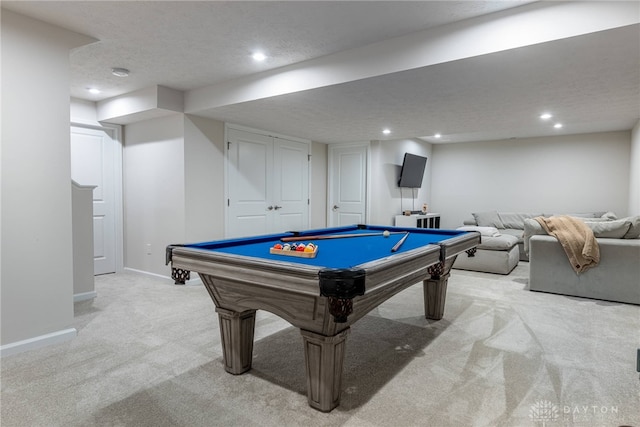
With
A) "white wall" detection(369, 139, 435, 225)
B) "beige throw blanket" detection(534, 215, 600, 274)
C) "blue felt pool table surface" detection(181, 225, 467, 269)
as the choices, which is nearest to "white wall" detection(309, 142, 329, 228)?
"white wall" detection(369, 139, 435, 225)

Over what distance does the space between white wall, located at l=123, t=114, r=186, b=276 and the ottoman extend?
3970 mm

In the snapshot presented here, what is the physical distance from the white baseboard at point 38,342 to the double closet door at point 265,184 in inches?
92.4

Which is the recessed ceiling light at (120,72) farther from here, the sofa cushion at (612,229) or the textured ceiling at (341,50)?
the sofa cushion at (612,229)

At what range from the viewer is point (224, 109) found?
4.06m

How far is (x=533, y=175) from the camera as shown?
7.27 meters

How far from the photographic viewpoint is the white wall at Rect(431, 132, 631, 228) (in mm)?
6531

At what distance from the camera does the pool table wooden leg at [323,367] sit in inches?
68.7

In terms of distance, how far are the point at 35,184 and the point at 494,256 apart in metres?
5.21

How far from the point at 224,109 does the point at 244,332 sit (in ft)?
9.12

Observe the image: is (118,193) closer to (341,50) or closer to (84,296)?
(84,296)

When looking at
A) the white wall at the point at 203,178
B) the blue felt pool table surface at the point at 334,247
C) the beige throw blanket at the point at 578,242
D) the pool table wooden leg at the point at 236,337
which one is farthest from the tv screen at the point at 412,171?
the pool table wooden leg at the point at 236,337

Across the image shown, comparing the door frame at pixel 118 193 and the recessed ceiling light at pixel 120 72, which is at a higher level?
the recessed ceiling light at pixel 120 72

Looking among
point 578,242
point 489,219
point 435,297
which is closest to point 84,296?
point 435,297

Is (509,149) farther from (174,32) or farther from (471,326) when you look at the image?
(174,32)
